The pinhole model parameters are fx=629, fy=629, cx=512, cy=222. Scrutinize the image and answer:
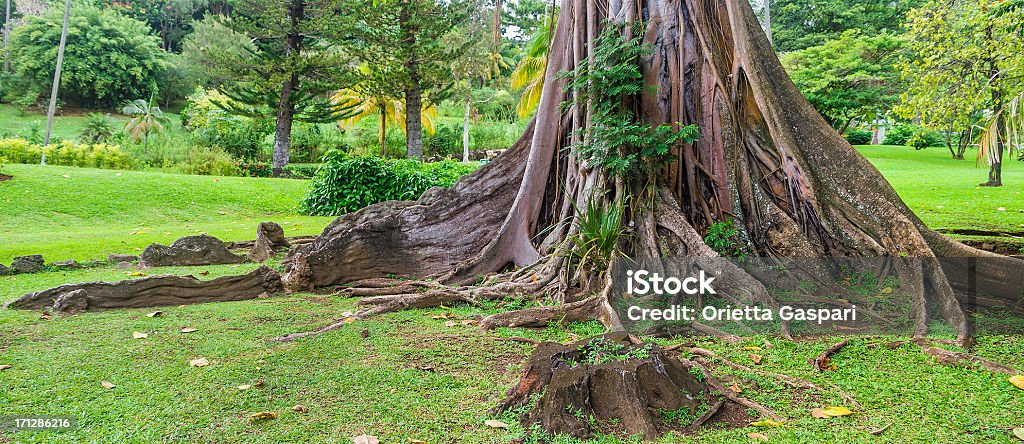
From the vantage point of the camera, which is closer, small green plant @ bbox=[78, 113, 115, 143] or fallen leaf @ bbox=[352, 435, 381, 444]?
fallen leaf @ bbox=[352, 435, 381, 444]

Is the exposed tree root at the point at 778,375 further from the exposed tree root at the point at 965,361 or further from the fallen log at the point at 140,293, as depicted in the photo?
the fallen log at the point at 140,293

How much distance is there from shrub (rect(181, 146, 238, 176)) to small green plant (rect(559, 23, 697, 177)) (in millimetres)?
15708

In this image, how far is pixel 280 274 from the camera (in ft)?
18.6

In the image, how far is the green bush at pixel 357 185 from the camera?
11.9 meters

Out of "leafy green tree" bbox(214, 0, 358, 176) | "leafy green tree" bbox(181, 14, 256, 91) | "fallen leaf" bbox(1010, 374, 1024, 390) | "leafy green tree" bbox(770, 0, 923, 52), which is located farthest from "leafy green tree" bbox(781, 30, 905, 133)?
"leafy green tree" bbox(181, 14, 256, 91)

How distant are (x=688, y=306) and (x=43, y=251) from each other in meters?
7.32

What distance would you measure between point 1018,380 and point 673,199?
2.52 metres

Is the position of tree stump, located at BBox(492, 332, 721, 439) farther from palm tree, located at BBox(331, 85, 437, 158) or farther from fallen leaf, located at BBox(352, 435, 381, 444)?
palm tree, located at BBox(331, 85, 437, 158)

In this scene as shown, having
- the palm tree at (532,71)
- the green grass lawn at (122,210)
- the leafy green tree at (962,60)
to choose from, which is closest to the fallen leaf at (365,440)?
the green grass lawn at (122,210)

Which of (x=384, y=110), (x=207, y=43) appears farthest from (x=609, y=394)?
(x=207, y=43)

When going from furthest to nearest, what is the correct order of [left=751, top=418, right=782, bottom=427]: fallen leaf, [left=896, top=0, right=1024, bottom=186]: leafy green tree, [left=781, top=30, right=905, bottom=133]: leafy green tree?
1. [left=781, top=30, right=905, bottom=133]: leafy green tree
2. [left=896, top=0, right=1024, bottom=186]: leafy green tree
3. [left=751, top=418, right=782, bottom=427]: fallen leaf

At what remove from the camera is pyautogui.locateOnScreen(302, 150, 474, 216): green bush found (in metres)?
11.9

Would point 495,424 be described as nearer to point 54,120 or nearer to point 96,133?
point 96,133

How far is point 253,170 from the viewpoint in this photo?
1923 centimetres
